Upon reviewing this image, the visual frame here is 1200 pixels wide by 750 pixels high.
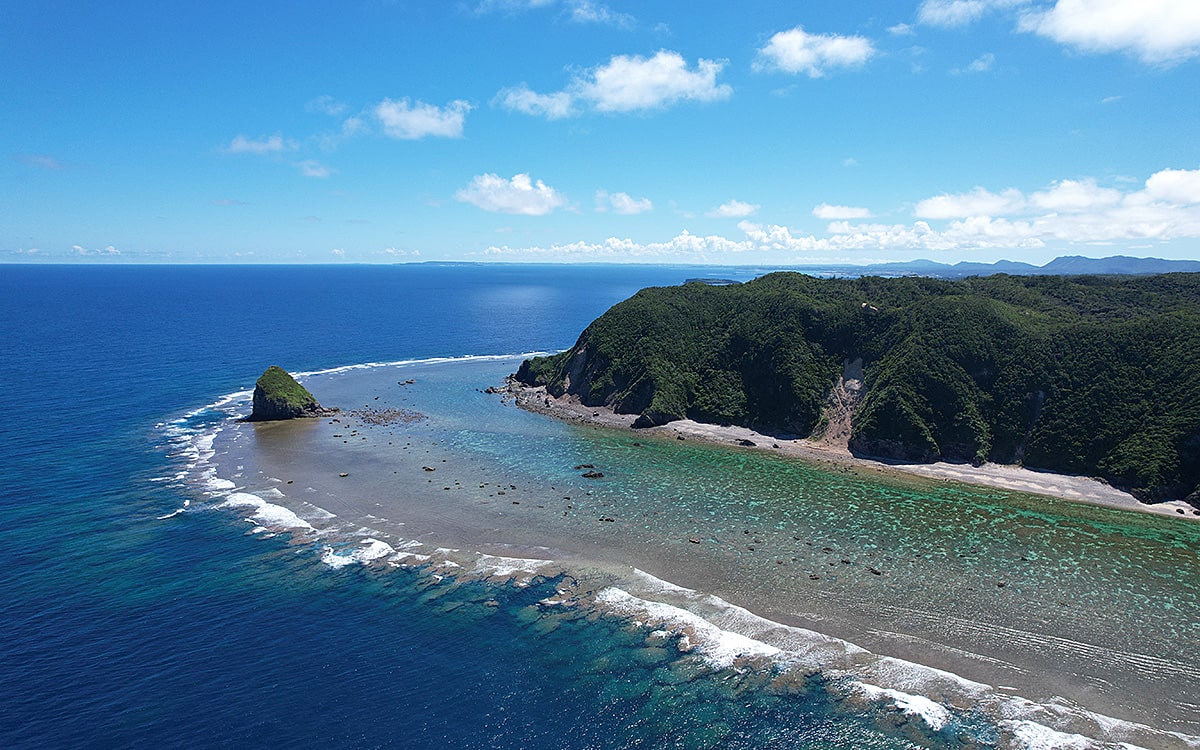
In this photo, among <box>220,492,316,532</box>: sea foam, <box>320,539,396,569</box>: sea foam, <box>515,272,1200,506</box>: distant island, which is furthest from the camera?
<box>515,272,1200,506</box>: distant island

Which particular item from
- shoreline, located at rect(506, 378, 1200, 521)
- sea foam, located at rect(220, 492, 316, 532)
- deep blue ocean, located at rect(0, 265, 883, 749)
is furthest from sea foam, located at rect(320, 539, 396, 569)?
shoreline, located at rect(506, 378, 1200, 521)

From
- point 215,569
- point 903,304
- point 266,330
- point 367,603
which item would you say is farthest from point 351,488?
point 266,330

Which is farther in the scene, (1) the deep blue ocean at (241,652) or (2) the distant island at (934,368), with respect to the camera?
(2) the distant island at (934,368)

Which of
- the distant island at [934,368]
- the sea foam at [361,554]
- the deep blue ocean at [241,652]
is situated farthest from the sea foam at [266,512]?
the distant island at [934,368]

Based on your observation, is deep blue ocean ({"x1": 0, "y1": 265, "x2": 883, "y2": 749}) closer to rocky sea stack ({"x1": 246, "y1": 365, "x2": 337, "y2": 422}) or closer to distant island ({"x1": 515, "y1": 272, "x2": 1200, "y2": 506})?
rocky sea stack ({"x1": 246, "y1": 365, "x2": 337, "y2": 422})

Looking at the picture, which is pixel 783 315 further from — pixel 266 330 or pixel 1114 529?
pixel 266 330

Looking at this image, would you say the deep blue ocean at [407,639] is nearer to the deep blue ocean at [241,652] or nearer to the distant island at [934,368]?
the deep blue ocean at [241,652]

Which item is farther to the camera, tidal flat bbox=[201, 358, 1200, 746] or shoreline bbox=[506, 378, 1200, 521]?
shoreline bbox=[506, 378, 1200, 521]

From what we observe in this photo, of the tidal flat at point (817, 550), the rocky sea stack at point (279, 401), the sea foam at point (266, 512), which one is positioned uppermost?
the rocky sea stack at point (279, 401)

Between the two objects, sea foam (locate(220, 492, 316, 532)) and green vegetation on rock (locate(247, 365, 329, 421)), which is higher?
green vegetation on rock (locate(247, 365, 329, 421))

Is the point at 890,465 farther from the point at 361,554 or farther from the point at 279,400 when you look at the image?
the point at 279,400
